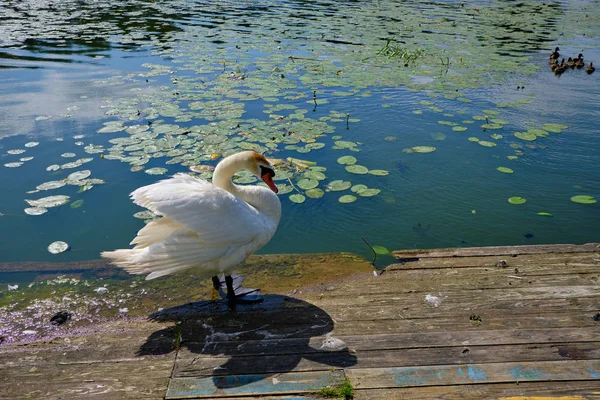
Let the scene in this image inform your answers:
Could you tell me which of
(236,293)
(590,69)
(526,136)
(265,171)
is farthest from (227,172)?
(590,69)

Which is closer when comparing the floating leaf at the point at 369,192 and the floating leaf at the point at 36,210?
the floating leaf at the point at 36,210

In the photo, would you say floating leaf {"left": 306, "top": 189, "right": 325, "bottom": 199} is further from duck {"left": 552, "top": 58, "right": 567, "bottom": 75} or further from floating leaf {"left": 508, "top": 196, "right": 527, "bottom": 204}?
duck {"left": 552, "top": 58, "right": 567, "bottom": 75}

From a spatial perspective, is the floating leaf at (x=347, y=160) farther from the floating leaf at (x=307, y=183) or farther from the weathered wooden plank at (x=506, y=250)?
the weathered wooden plank at (x=506, y=250)

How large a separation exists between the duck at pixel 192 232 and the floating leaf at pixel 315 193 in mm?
2036

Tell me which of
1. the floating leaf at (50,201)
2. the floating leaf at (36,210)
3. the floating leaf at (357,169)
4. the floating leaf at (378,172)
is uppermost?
the floating leaf at (357,169)

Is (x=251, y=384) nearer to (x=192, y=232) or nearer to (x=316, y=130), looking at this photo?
(x=192, y=232)

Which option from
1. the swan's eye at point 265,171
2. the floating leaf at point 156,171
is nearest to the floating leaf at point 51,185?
the floating leaf at point 156,171

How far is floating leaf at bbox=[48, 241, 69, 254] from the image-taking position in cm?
473

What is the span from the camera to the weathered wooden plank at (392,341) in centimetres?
293

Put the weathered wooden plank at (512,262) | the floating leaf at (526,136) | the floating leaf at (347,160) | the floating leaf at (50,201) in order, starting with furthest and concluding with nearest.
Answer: the floating leaf at (526,136) < the floating leaf at (347,160) < the floating leaf at (50,201) < the weathered wooden plank at (512,262)

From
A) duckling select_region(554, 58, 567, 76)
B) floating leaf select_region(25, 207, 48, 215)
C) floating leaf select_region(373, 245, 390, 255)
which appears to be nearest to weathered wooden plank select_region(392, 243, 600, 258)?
floating leaf select_region(373, 245, 390, 255)

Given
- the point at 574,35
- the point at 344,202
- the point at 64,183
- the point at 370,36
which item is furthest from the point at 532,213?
the point at 574,35

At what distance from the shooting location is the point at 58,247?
476 centimetres

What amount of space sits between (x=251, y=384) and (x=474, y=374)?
1.28 meters
